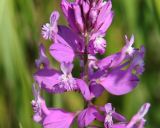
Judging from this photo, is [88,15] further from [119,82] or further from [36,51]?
[36,51]

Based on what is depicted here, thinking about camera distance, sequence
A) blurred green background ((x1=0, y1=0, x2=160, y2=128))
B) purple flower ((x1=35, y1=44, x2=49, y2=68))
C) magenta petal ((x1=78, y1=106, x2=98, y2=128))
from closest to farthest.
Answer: magenta petal ((x1=78, y1=106, x2=98, y2=128))
purple flower ((x1=35, y1=44, x2=49, y2=68))
blurred green background ((x1=0, y1=0, x2=160, y2=128))

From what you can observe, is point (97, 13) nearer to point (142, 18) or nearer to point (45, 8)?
point (142, 18)

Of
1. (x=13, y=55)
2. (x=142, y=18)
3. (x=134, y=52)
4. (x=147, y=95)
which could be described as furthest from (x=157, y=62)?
(x=134, y=52)

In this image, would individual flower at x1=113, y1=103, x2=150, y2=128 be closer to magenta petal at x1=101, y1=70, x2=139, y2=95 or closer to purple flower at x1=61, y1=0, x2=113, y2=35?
magenta petal at x1=101, y1=70, x2=139, y2=95

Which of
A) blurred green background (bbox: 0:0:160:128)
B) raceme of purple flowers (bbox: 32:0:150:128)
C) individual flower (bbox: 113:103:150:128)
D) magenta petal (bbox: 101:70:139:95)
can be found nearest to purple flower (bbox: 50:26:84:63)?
raceme of purple flowers (bbox: 32:0:150:128)

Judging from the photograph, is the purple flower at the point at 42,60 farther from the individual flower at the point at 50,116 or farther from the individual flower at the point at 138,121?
the individual flower at the point at 138,121

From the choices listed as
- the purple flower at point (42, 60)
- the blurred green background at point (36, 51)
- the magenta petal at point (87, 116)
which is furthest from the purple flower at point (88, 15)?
the blurred green background at point (36, 51)
